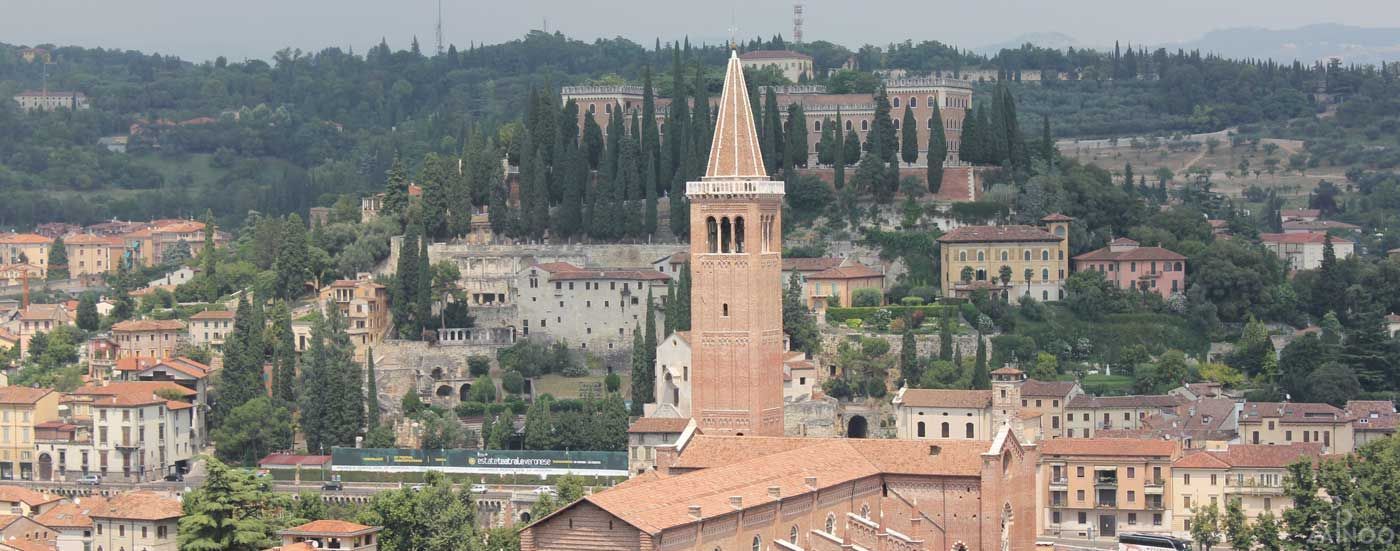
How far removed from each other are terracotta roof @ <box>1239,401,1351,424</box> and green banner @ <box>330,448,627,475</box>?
775 inches

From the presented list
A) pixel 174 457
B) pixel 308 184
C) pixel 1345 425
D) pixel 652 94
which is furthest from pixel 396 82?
pixel 1345 425

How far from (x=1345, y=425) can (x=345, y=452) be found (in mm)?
31105

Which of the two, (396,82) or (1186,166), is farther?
(396,82)

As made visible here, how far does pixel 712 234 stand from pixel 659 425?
738 inches

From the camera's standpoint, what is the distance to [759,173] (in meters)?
57.2

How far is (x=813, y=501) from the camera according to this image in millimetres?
48719

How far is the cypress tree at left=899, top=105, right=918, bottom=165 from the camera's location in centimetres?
9594

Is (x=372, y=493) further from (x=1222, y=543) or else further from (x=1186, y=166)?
(x=1186, y=166)

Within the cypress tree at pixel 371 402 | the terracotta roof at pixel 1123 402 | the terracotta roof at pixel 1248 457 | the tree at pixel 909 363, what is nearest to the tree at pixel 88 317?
the cypress tree at pixel 371 402

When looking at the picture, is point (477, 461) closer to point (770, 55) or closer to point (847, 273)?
point (847, 273)

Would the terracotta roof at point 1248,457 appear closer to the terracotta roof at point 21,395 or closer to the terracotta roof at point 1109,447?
the terracotta roof at point 1109,447

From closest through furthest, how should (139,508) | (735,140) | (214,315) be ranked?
(735,140), (139,508), (214,315)

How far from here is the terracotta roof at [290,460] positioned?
78812mm

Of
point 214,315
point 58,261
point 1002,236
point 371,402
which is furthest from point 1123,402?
point 58,261
